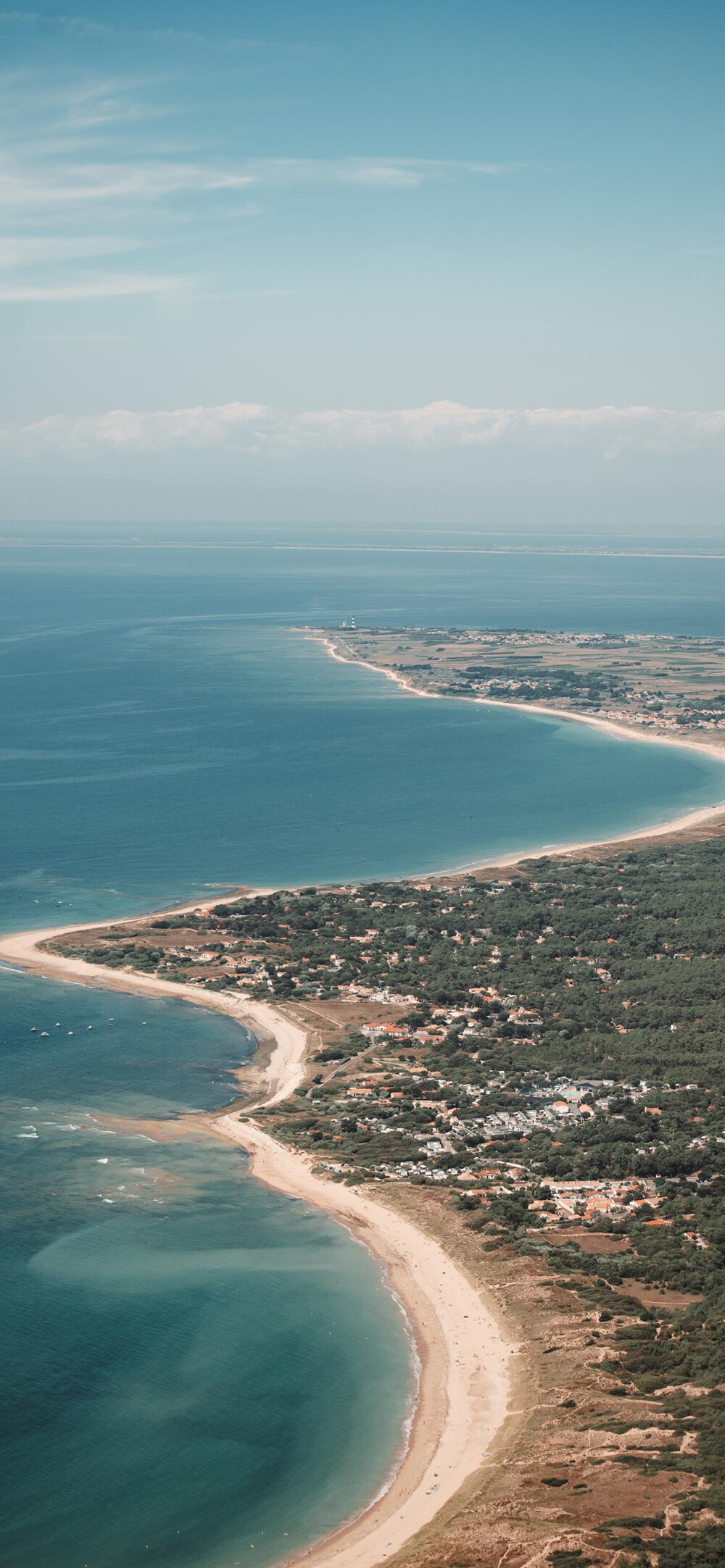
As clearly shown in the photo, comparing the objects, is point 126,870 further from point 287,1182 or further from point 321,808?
point 287,1182

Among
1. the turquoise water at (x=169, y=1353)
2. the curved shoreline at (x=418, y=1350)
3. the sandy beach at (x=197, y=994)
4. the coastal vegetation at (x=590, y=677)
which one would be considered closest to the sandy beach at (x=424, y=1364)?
the curved shoreline at (x=418, y=1350)

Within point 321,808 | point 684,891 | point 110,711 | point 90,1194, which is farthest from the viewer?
point 110,711

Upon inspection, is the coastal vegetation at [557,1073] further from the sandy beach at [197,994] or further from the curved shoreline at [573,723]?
the curved shoreline at [573,723]

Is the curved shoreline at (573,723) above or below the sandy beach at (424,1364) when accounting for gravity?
above

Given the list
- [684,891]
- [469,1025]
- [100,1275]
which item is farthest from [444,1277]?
[684,891]

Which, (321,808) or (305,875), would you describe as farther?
(321,808)

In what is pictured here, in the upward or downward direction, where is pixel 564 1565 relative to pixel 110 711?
downward
